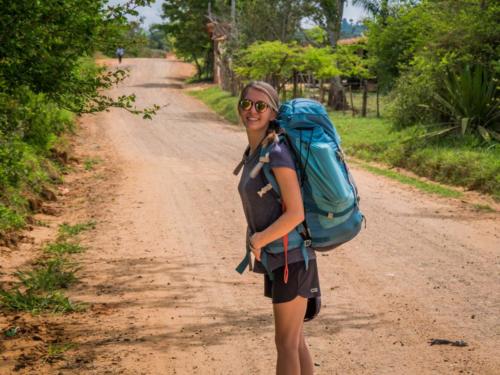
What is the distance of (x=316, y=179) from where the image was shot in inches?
124

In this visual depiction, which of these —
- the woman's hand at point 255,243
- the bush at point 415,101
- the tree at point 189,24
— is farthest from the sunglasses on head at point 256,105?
the tree at point 189,24

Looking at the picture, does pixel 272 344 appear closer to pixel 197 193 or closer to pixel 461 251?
pixel 461 251

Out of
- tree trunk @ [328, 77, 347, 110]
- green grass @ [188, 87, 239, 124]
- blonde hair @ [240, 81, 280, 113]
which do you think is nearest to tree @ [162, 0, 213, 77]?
green grass @ [188, 87, 239, 124]

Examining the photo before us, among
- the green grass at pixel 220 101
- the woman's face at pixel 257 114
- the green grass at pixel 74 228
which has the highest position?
the woman's face at pixel 257 114

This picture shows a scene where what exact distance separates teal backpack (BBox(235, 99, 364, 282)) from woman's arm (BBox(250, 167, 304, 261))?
7cm

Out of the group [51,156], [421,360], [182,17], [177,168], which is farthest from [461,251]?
[182,17]

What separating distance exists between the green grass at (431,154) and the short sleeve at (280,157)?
9.21 m

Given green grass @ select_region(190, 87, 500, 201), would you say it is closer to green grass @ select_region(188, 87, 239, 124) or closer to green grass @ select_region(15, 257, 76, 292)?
green grass @ select_region(15, 257, 76, 292)

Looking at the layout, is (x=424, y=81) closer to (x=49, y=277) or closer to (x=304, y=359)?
(x=49, y=277)

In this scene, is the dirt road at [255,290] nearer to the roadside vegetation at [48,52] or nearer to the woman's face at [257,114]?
Result: the roadside vegetation at [48,52]

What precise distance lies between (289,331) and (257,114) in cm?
103

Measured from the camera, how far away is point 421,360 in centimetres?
483

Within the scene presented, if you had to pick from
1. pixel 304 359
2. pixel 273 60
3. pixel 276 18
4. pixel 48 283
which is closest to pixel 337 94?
pixel 276 18

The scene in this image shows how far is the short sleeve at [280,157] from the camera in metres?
3.11
